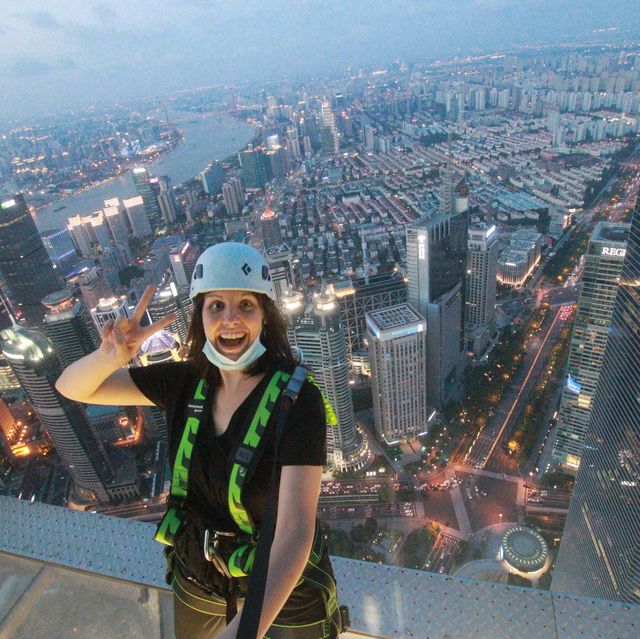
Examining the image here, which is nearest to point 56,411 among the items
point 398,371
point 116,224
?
point 398,371

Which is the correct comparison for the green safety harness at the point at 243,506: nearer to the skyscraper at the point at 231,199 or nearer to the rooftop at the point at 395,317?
the rooftop at the point at 395,317

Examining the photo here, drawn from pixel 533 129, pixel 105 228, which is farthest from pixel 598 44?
pixel 105 228

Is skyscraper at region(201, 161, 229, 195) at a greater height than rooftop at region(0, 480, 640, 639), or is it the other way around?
rooftop at region(0, 480, 640, 639)

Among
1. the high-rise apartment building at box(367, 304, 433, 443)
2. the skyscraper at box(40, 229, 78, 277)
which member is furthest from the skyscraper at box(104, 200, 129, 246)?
the high-rise apartment building at box(367, 304, 433, 443)

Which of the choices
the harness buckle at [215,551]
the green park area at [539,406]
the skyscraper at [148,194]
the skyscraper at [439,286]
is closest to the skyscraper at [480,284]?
the skyscraper at [439,286]

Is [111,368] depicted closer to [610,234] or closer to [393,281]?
[610,234]

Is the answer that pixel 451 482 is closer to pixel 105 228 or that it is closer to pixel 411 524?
pixel 411 524

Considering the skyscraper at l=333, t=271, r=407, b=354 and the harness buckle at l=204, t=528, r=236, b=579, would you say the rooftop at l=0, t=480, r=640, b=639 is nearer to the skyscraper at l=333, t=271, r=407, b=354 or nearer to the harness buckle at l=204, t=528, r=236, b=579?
the harness buckle at l=204, t=528, r=236, b=579
